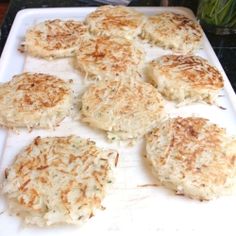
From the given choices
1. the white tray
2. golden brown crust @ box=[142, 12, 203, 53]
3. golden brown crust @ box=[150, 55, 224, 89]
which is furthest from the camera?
golden brown crust @ box=[142, 12, 203, 53]

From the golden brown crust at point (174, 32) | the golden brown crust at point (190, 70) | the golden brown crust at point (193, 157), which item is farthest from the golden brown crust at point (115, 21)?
the golden brown crust at point (193, 157)

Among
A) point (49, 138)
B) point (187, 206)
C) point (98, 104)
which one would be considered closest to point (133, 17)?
point (98, 104)

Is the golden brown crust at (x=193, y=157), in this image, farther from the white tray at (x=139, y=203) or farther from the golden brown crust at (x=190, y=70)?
the golden brown crust at (x=190, y=70)

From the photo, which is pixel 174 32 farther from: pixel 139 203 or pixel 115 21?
pixel 139 203

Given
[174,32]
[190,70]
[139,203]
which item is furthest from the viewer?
[174,32]

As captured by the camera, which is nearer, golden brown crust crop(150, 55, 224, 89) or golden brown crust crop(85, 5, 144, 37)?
golden brown crust crop(150, 55, 224, 89)

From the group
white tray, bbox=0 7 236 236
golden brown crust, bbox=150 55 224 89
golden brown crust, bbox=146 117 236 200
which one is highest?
golden brown crust, bbox=150 55 224 89

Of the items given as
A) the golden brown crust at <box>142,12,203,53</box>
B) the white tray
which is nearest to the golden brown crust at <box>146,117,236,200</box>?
the white tray

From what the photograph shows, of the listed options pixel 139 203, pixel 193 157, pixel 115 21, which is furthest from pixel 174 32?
pixel 139 203

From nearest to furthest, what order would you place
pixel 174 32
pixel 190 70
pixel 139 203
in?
pixel 139 203
pixel 190 70
pixel 174 32

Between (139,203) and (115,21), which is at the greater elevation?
(115,21)

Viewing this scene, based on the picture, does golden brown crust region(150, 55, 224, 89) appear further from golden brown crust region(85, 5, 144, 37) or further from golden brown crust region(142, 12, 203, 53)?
golden brown crust region(85, 5, 144, 37)

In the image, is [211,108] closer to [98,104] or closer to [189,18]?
[98,104]
